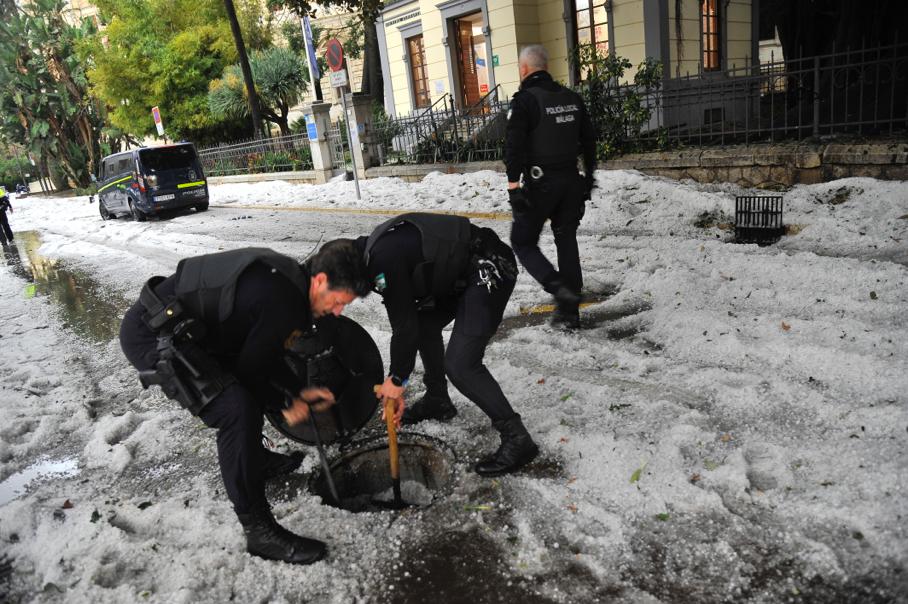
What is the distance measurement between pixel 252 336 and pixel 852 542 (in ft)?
8.17

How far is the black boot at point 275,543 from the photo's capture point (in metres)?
2.69

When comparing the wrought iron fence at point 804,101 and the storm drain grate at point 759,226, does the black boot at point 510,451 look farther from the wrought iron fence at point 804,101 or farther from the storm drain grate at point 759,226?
the wrought iron fence at point 804,101

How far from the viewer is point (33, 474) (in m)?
3.78

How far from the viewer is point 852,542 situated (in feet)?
7.91

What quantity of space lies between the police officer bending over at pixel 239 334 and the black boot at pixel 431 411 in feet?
3.84

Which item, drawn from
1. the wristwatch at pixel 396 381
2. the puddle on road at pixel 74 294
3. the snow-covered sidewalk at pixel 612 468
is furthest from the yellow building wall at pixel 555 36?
the wristwatch at pixel 396 381

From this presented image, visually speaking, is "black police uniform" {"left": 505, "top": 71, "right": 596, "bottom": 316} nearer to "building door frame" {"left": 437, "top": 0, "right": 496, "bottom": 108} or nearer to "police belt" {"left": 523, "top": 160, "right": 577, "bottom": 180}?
"police belt" {"left": 523, "top": 160, "right": 577, "bottom": 180}

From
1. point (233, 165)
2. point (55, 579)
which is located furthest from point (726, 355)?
point (233, 165)

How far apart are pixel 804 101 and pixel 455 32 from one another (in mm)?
10346

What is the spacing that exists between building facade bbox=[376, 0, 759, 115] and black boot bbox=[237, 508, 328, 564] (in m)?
11.1

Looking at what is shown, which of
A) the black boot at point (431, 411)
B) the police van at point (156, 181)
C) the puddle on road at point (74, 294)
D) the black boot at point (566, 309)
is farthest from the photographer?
the police van at point (156, 181)

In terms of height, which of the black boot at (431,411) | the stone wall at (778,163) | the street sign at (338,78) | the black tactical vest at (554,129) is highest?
the street sign at (338,78)

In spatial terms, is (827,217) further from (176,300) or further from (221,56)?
(221,56)

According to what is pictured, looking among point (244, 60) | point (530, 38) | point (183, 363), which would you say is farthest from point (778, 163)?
point (244, 60)
